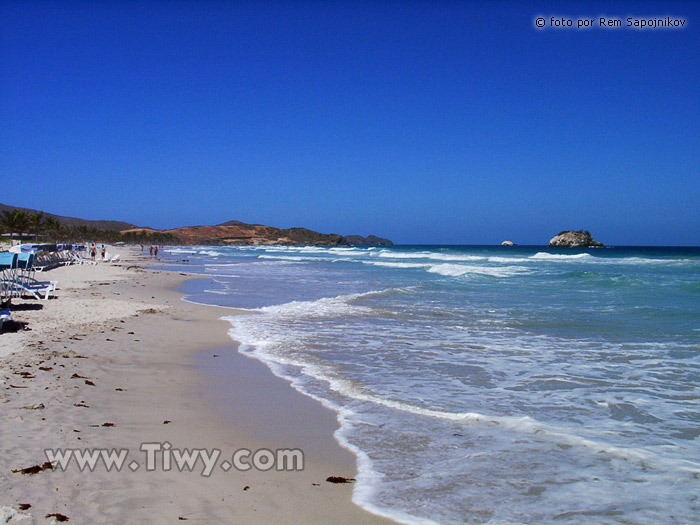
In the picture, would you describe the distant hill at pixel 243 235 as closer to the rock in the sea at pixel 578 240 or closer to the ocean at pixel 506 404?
the rock in the sea at pixel 578 240

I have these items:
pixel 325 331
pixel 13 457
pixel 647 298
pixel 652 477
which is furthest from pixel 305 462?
pixel 647 298

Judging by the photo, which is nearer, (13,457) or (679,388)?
(13,457)

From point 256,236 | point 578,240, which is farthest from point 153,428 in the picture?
point 256,236

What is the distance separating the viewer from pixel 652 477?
380cm

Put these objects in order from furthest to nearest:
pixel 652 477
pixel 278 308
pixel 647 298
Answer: pixel 647 298 < pixel 278 308 < pixel 652 477

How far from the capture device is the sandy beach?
10.3ft

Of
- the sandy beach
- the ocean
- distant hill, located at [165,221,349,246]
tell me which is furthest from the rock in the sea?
the sandy beach

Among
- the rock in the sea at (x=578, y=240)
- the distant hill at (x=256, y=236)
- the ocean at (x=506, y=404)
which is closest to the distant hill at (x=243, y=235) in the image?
the distant hill at (x=256, y=236)

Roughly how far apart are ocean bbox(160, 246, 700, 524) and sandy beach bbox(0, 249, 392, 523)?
15.7 inches

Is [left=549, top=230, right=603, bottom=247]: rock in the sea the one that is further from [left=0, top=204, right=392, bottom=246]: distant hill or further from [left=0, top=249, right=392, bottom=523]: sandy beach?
[left=0, top=249, right=392, bottom=523]: sandy beach

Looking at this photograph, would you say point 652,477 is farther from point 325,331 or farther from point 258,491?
point 325,331

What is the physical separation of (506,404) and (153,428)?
372 centimetres

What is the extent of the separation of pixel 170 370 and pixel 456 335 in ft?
18.4

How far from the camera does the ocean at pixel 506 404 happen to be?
3457 millimetres
